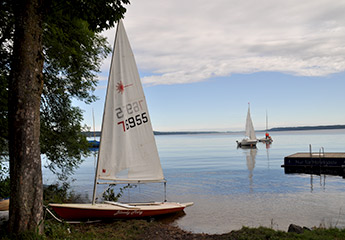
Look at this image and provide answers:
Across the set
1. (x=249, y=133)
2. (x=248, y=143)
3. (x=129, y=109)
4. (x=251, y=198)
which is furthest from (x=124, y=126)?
(x=248, y=143)

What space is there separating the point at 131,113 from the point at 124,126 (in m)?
0.69

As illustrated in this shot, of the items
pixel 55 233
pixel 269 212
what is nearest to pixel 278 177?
pixel 269 212

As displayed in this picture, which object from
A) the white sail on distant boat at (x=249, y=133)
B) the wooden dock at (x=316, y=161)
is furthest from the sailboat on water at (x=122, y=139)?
the white sail on distant boat at (x=249, y=133)

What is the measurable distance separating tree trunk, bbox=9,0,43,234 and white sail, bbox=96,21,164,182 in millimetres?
4825

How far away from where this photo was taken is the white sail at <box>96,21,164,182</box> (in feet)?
47.0

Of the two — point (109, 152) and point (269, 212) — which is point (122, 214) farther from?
point (269, 212)

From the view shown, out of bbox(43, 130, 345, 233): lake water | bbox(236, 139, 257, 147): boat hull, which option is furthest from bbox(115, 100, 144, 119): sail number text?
bbox(236, 139, 257, 147): boat hull

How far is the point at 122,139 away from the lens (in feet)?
48.5

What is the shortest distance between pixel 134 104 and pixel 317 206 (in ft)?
53.3

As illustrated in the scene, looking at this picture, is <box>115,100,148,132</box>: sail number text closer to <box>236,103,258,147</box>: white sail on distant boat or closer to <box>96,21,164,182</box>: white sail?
<box>96,21,164,182</box>: white sail

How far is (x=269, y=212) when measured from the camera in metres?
21.5

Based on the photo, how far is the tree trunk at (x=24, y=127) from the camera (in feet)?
30.1

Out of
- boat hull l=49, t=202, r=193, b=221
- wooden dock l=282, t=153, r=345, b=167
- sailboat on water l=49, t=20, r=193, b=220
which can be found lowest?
wooden dock l=282, t=153, r=345, b=167

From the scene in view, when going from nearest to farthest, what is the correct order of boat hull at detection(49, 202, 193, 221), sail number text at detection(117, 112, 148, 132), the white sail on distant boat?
boat hull at detection(49, 202, 193, 221)
sail number text at detection(117, 112, 148, 132)
the white sail on distant boat
